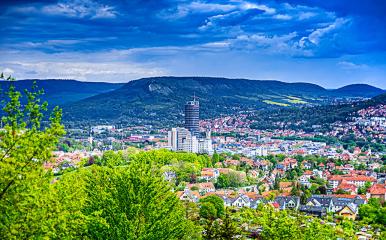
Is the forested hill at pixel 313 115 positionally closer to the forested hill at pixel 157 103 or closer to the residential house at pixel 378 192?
the forested hill at pixel 157 103

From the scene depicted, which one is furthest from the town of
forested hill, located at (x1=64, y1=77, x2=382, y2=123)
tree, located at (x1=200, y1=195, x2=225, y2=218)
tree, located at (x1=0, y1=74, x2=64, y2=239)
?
forested hill, located at (x1=64, y1=77, x2=382, y2=123)

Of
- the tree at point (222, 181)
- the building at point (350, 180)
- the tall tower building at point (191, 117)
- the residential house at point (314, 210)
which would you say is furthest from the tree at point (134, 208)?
the tall tower building at point (191, 117)

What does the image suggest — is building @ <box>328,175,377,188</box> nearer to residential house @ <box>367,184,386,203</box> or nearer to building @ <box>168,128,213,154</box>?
residential house @ <box>367,184,386,203</box>

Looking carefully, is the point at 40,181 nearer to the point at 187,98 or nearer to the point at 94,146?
the point at 94,146

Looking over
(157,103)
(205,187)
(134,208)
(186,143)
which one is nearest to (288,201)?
(205,187)

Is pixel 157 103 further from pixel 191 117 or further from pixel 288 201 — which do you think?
pixel 288 201

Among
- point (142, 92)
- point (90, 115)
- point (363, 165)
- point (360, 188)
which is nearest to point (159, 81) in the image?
point (142, 92)
